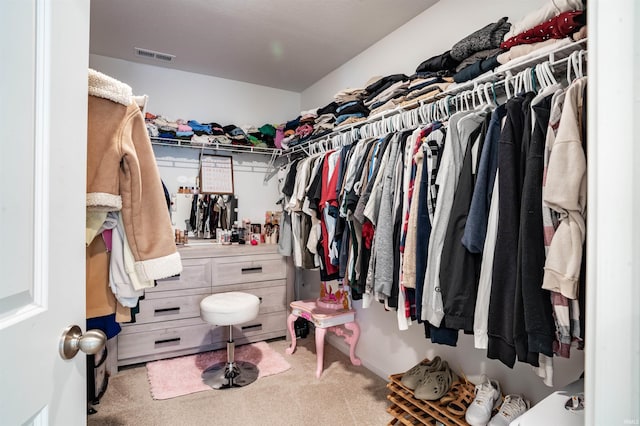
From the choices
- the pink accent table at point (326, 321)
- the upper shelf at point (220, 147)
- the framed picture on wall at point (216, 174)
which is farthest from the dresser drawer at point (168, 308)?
the upper shelf at point (220, 147)

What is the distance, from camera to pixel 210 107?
3.38 m

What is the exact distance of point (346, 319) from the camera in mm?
2537

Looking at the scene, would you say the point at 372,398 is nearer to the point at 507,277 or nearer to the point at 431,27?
the point at 507,277

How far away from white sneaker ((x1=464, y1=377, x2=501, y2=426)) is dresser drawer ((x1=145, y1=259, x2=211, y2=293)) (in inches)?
82.4

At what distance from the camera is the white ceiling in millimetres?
2131

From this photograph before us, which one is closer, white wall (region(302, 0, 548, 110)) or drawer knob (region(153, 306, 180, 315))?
white wall (region(302, 0, 548, 110))

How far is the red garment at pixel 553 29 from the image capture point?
1.15m

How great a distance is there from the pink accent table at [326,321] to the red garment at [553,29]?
1966 millimetres

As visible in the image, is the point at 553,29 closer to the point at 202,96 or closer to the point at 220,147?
the point at 220,147

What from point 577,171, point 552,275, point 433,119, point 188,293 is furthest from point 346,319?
point 577,171

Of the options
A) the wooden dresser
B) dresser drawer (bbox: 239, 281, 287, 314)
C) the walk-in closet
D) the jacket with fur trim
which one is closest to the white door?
the walk-in closet

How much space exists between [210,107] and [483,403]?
10.7ft

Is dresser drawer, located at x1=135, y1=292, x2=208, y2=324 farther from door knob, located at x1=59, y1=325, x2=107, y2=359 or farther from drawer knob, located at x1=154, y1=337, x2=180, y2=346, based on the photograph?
door knob, located at x1=59, y1=325, x2=107, y2=359

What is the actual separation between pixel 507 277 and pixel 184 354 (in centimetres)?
257
